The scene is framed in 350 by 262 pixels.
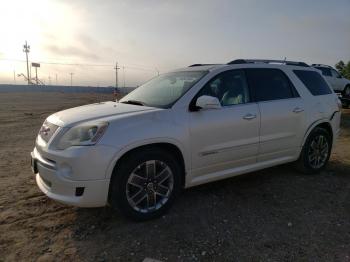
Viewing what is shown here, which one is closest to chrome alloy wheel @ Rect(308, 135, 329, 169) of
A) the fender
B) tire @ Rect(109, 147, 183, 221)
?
the fender

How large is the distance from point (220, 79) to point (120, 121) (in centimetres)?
158

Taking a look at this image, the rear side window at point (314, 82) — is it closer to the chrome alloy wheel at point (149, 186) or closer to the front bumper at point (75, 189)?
the chrome alloy wheel at point (149, 186)

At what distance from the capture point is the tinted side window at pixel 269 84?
16.3 feet

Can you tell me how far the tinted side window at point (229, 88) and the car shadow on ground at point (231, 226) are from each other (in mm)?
1299

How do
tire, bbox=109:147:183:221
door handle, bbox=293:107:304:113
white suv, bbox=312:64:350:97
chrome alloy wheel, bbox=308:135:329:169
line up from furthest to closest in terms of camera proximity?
white suv, bbox=312:64:350:97, chrome alloy wheel, bbox=308:135:329:169, door handle, bbox=293:107:304:113, tire, bbox=109:147:183:221

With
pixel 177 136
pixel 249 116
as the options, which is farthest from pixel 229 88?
pixel 177 136

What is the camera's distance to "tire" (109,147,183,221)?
3.73 meters

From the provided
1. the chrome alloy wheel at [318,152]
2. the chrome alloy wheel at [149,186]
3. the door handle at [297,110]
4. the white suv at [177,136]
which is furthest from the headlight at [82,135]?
the chrome alloy wheel at [318,152]

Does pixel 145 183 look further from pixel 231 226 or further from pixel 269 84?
pixel 269 84

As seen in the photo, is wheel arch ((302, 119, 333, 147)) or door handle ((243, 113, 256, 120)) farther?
wheel arch ((302, 119, 333, 147))

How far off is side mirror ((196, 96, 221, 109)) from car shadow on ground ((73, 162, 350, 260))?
127 cm

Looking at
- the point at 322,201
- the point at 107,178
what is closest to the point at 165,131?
the point at 107,178

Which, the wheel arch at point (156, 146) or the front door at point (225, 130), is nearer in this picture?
the wheel arch at point (156, 146)

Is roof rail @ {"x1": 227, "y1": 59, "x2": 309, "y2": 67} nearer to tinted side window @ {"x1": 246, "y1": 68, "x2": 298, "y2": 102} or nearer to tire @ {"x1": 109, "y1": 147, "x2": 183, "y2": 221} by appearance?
tinted side window @ {"x1": 246, "y1": 68, "x2": 298, "y2": 102}
